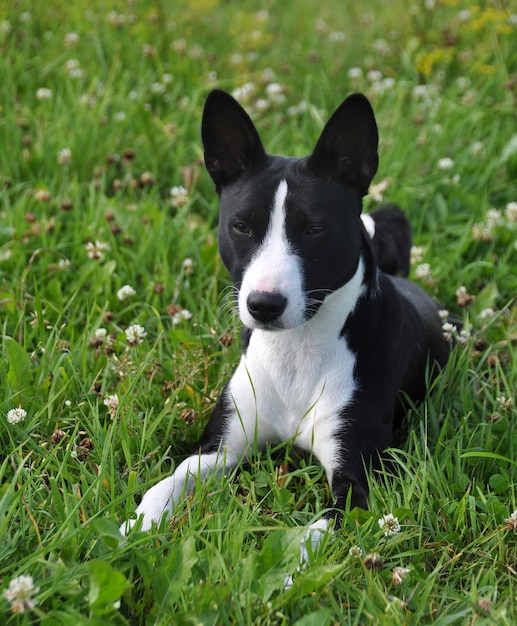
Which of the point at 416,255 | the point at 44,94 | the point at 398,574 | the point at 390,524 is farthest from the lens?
the point at 44,94

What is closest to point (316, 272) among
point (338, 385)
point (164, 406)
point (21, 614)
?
point (338, 385)

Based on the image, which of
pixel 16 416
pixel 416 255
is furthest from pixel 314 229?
pixel 416 255

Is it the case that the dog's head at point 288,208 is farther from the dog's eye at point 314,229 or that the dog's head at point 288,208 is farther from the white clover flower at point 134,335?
the white clover flower at point 134,335

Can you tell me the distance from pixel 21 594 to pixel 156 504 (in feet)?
2.50

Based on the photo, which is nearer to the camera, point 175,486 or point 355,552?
point 355,552

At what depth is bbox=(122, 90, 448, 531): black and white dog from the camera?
2945 mm

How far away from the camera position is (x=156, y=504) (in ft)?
9.56

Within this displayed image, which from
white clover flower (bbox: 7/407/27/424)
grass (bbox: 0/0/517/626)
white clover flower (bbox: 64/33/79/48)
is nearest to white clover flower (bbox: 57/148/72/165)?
grass (bbox: 0/0/517/626)

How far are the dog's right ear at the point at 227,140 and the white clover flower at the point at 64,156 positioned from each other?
201 centimetres

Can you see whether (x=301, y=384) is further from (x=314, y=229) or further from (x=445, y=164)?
(x=445, y=164)

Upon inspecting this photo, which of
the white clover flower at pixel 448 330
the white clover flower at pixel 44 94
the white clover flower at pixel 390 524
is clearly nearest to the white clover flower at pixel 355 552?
the white clover flower at pixel 390 524

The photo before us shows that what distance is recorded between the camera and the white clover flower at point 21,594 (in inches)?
86.1

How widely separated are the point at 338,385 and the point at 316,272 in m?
0.47

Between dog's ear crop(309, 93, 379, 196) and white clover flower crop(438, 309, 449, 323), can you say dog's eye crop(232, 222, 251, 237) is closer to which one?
dog's ear crop(309, 93, 379, 196)
